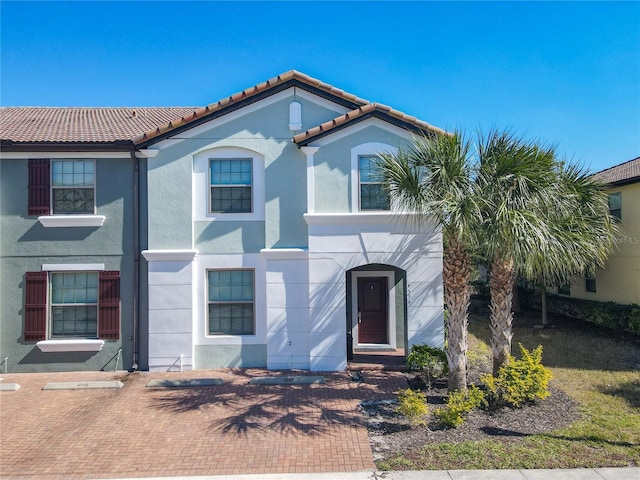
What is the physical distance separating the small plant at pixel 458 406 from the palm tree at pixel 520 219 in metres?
1.35

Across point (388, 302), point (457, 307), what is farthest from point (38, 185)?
point (457, 307)

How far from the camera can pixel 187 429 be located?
7.47 m

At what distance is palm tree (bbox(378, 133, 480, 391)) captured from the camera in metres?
7.84

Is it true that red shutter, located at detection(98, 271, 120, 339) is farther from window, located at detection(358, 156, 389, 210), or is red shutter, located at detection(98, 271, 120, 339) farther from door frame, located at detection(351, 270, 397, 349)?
window, located at detection(358, 156, 389, 210)

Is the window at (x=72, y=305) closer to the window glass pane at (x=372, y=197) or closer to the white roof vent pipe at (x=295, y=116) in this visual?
the white roof vent pipe at (x=295, y=116)

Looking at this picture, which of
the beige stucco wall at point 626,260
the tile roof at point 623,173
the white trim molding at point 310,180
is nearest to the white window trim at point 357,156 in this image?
the white trim molding at point 310,180

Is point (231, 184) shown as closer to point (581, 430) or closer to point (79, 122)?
point (79, 122)

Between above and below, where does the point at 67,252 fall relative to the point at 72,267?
above

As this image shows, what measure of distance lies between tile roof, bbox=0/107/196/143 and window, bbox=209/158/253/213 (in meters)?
2.53

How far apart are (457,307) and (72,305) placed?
9.75m

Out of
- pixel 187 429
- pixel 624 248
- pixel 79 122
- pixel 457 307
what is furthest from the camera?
pixel 624 248

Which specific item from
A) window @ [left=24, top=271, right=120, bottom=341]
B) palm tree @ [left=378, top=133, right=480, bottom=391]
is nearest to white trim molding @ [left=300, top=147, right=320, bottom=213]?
palm tree @ [left=378, top=133, right=480, bottom=391]

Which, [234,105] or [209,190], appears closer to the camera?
[234,105]

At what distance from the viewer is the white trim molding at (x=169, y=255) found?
433 inches
